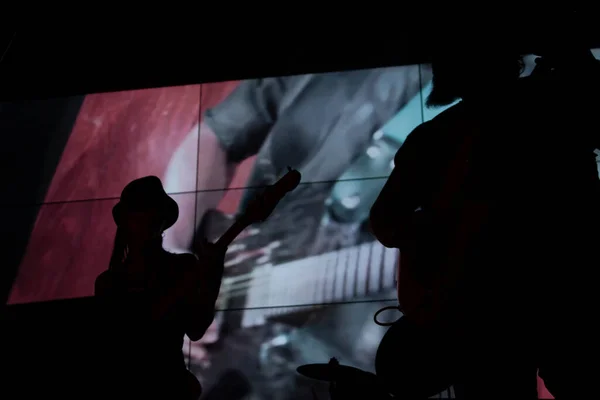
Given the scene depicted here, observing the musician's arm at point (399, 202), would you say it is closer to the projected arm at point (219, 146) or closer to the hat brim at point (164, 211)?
the hat brim at point (164, 211)

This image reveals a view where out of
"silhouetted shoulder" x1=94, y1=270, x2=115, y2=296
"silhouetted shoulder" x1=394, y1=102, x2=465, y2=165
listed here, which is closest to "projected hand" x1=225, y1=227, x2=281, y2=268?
"silhouetted shoulder" x1=94, y1=270, x2=115, y2=296

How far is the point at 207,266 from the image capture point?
1759 mm

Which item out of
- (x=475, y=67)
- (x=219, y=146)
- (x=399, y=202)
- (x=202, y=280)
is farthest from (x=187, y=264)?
(x=219, y=146)

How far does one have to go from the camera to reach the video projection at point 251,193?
10.4 feet

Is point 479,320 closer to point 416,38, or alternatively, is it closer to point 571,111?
point 571,111

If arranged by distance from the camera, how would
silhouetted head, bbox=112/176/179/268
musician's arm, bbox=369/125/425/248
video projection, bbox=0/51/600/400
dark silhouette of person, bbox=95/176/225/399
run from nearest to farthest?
musician's arm, bbox=369/125/425/248, dark silhouette of person, bbox=95/176/225/399, silhouetted head, bbox=112/176/179/268, video projection, bbox=0/51/600/400

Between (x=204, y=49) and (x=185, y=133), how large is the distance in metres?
0.51

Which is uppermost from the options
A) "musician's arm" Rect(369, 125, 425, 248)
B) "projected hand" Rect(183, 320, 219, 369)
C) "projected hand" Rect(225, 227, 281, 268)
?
"musician's arm" Rect(369, 125, 425, 248)

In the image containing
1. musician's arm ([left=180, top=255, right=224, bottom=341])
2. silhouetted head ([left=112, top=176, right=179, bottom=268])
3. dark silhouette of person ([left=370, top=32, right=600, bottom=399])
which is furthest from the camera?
silhouetted head ([left=112, top=176, right=179, bottom=268])

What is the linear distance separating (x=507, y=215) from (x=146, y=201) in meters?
1.08

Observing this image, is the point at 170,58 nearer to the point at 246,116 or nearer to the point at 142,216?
the point at 246,116

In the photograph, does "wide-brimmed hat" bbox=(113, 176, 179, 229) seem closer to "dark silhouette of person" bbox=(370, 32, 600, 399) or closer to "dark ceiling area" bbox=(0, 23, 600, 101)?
"dark silhouette of person" bbox=(370, 32, 600, 399)

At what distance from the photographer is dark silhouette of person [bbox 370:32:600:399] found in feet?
3.63

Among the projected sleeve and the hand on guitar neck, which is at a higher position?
the hand on guitar neck
